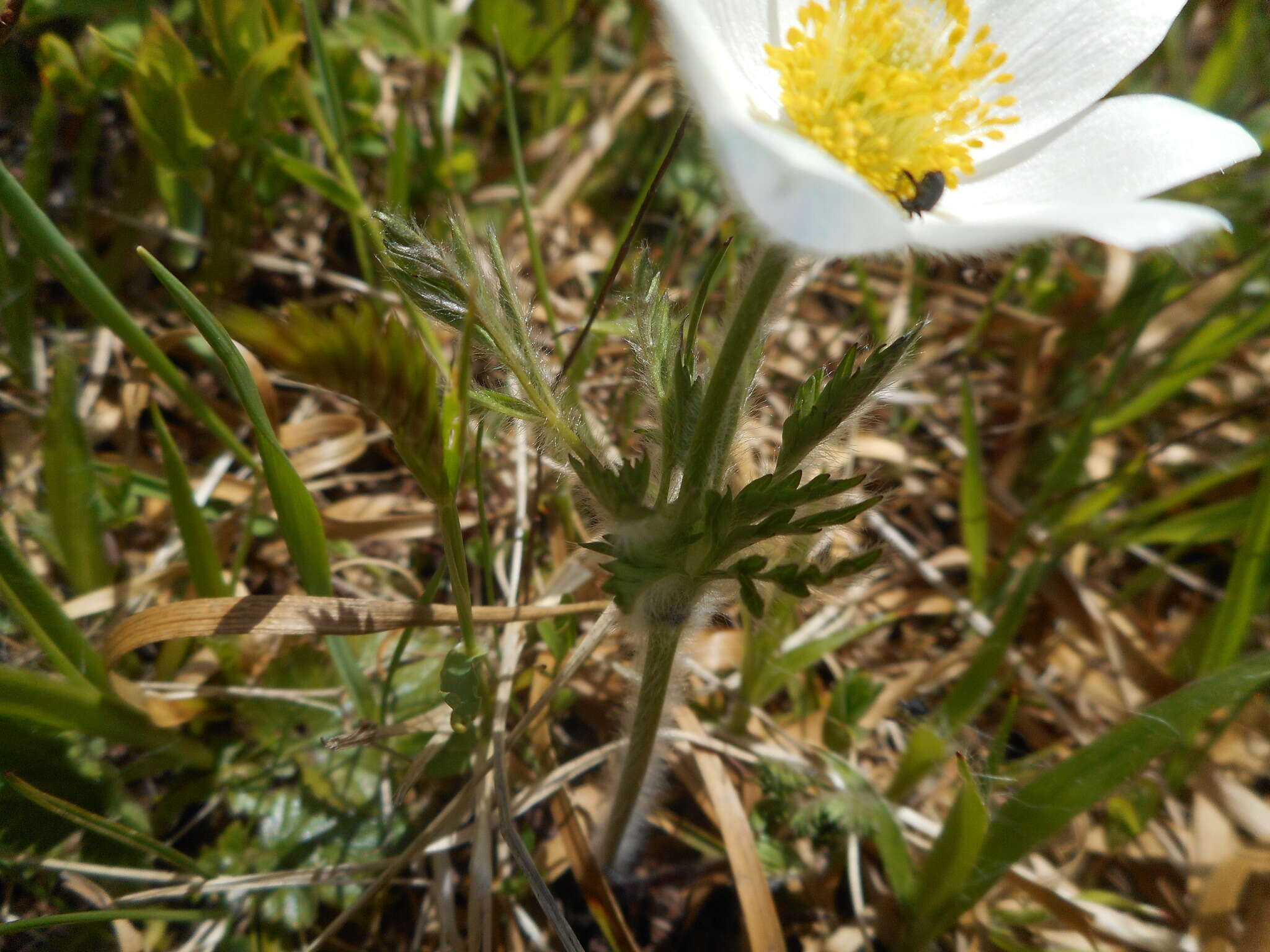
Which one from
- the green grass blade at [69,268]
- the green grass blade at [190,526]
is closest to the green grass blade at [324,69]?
the green grass blade at [69,268]

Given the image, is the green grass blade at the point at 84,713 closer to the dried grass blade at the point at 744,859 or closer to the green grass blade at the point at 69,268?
the green grass blade at the point at 69,268

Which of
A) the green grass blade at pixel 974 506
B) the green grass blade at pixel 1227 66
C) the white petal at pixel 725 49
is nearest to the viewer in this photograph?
the white petal at pixel 725 49

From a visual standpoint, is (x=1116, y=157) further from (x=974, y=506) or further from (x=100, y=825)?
(x=100, y=825)

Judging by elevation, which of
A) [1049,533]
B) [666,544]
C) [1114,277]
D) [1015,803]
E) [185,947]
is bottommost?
[1015,803]

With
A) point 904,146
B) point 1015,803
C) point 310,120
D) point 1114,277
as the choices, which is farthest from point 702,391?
point 1114,277

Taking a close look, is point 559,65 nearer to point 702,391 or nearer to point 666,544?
point 702,391
